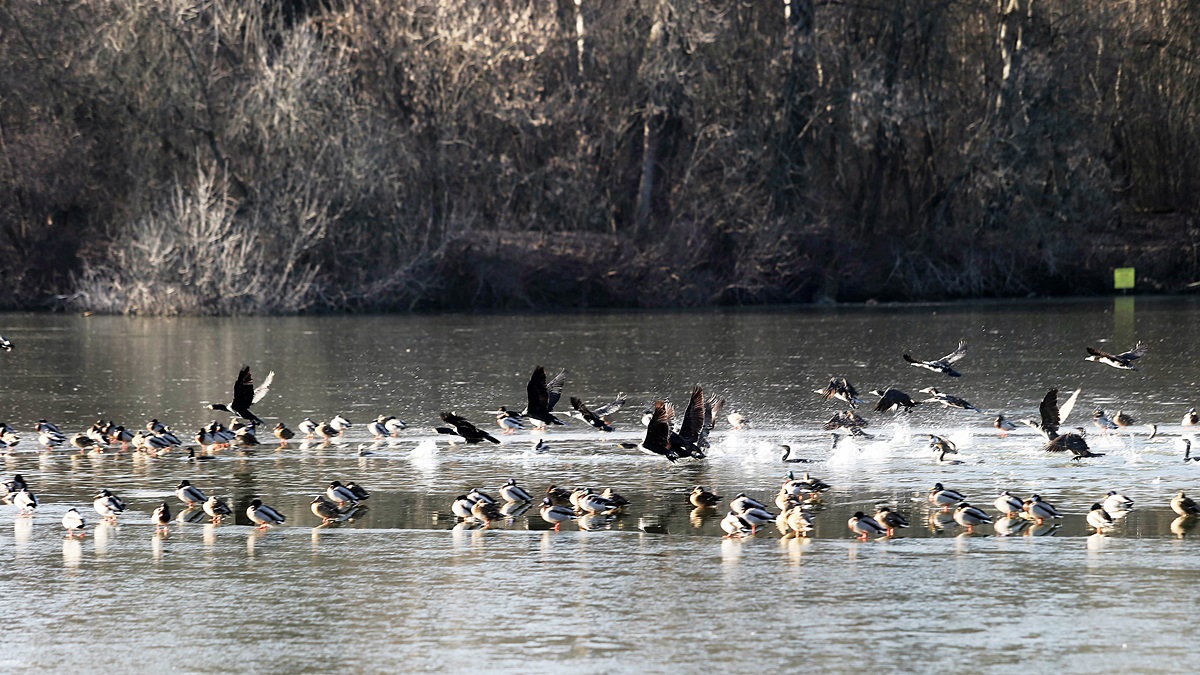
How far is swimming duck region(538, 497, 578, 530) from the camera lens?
12.1 meters

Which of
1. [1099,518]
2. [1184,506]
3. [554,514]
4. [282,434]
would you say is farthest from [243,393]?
[1184,506]

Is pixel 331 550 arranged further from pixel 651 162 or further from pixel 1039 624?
pixel 651 162

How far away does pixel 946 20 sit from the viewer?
50688 millimetres

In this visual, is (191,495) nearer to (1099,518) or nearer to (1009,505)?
(1009,505)

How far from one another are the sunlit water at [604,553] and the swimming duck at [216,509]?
241 mm

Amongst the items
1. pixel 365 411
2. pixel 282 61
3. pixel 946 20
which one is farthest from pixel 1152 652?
pixel 946 20

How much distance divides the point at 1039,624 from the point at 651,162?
43.1 metres

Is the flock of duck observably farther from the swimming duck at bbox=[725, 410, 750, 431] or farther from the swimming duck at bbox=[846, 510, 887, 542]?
the swimming duck at bbox=[725, 410, 750, 431]

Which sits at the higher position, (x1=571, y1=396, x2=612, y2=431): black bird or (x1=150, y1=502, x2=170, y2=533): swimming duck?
(x1=571, y1=396, x2=612, y2=431): black bird

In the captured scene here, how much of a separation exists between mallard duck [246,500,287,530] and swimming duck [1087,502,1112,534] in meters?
6.11

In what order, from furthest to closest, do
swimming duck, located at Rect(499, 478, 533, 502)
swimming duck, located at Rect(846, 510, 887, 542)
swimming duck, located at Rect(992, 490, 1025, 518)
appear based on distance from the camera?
swimming duck, located at Rect(499, 478, 533, 502)
swimming duck, located at Rect(992, 490, 1025, 518)
swimming duck, located at Rect(846, 510, 887, 542)

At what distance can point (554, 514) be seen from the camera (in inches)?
475

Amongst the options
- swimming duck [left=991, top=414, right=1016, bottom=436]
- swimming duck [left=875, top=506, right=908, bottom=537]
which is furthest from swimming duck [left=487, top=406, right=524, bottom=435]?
swimming duck [left=875, top=506, right=908, bottom=537]

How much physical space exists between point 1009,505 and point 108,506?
6948 mm
